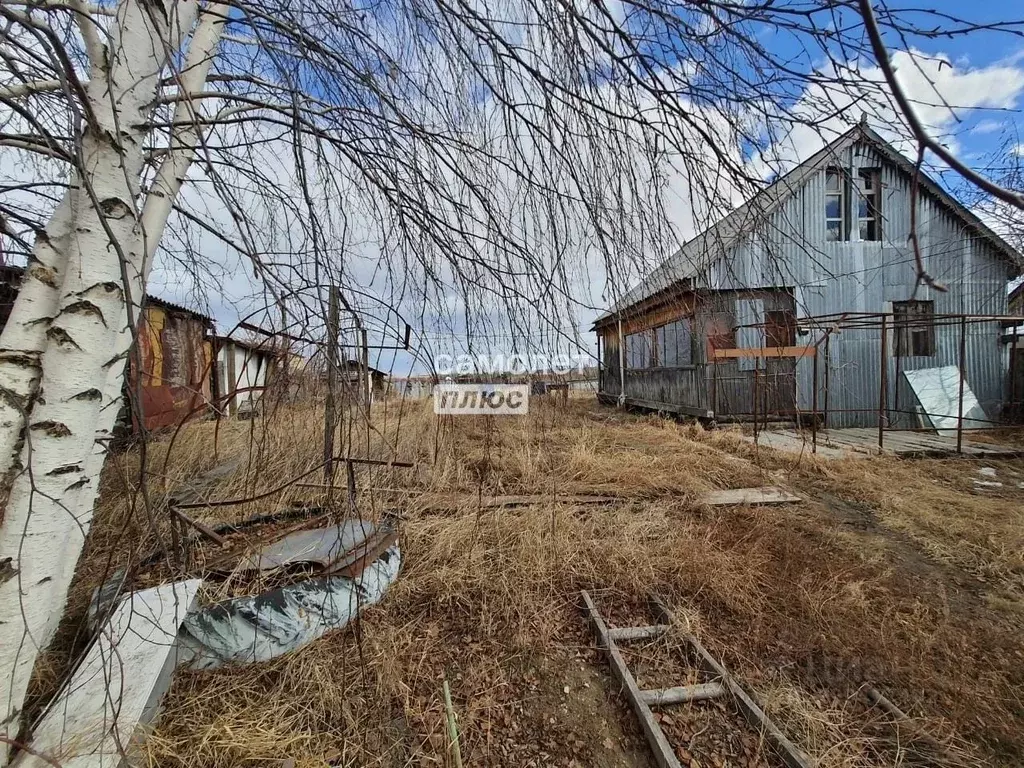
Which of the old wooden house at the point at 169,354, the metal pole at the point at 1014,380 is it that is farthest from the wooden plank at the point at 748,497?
the metal pole at the point at 1014,380

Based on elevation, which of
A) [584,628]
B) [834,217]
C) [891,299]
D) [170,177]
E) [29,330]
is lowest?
[584,628]

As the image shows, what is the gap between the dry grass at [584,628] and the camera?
1.96 m

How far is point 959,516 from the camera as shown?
4.49 m

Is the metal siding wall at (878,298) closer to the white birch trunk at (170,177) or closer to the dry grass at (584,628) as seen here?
the dry grass at (584,628)

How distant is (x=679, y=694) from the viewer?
2.17 metres

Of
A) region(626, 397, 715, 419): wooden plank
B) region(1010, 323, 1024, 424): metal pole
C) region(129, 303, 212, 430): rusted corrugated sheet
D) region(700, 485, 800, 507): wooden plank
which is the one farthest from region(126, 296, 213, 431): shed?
region(1010, 323, 1024, 424): metal pole

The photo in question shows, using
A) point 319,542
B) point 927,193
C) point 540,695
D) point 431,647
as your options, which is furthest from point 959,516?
point 927,193

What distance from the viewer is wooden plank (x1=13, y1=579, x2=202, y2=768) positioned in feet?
5.10

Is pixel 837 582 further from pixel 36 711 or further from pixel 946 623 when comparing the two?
pixel 36 711

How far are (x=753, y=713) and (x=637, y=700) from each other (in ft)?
1.72

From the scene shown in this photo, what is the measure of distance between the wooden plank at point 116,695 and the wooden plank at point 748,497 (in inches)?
179

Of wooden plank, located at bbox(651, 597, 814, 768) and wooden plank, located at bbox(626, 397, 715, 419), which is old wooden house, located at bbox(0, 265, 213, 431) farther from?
wooden plank, located at bbox(626, 397, 715, 419)

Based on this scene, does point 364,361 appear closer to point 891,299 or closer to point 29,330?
point 29,330

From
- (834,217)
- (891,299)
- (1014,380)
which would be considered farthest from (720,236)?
(1014,380)
